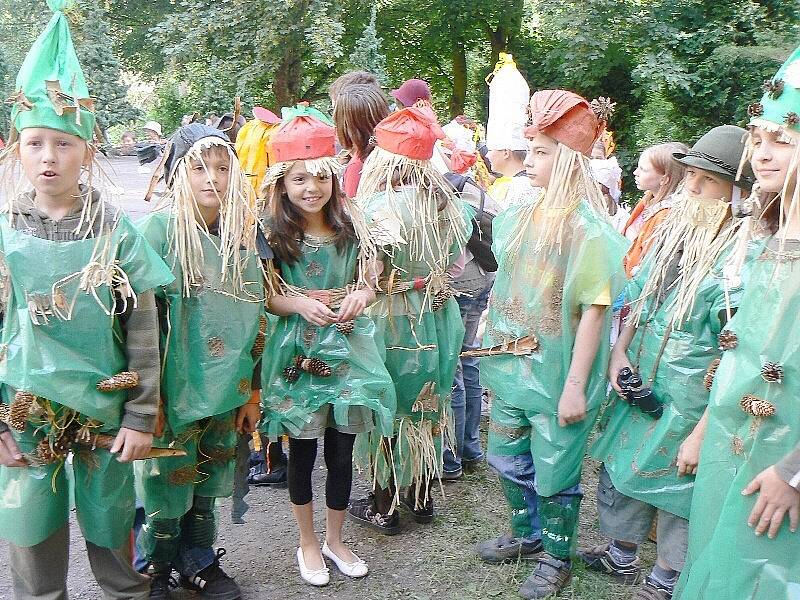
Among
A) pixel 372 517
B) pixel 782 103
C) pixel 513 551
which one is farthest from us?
pixel 372 517

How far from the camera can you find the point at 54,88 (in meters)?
2.12

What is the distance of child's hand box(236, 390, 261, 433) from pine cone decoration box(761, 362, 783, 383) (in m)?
1.73

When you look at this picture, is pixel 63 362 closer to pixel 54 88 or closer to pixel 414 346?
pixel 54 88

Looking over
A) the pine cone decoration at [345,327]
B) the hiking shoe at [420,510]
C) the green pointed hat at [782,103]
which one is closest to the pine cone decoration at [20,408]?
the pine cone decoration at [345,327]

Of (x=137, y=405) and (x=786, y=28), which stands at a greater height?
(x=786, y=28)

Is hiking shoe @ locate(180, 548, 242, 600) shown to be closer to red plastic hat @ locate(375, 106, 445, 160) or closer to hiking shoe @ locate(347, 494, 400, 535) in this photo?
A: hiking shoe @ locate(347, 494, 400, 535)

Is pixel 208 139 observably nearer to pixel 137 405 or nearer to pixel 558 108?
pixel 137 405

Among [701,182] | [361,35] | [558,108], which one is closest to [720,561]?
[701,182]

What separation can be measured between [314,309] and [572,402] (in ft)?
3.30

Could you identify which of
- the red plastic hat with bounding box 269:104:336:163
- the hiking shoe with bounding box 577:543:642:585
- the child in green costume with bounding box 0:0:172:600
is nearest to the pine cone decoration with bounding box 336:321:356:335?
the red plastic hat with bounding box 269:104:336:163

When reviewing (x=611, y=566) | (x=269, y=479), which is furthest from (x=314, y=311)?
(x=611, y=566)

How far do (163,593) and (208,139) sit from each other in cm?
170

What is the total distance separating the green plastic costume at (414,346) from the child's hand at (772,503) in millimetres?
1611

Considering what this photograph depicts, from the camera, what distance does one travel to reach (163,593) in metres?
2.82
